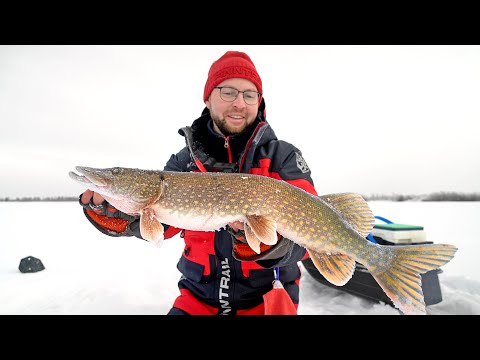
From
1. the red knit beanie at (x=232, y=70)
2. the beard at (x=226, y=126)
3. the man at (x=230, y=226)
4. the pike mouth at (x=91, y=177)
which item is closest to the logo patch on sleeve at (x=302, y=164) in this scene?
the man at (x=230, y=226)

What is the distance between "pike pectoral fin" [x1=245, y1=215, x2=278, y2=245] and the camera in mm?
1729

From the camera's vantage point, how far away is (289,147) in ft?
8.20

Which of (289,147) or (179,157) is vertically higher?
(289,147)

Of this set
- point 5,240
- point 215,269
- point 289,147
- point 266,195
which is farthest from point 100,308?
point 5,240

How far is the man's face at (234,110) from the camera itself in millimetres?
2451

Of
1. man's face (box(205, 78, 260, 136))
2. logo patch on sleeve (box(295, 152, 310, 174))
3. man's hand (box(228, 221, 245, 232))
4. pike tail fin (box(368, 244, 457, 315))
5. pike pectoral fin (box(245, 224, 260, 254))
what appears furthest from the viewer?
man's face (box(205, 78, 260, 136))

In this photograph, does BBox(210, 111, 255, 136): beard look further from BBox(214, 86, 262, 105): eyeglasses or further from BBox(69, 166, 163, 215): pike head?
BBox(69, 166, 163, 215): pike head

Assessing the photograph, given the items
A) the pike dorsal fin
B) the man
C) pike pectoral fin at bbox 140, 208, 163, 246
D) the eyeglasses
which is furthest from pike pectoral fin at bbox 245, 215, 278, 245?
the eyeglasses

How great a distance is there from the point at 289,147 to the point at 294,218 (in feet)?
2.98

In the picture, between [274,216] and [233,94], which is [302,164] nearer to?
[274,216]

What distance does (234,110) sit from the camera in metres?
2.45

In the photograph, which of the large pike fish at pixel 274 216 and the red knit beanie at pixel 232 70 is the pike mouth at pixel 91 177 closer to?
the large pike fish at pixel 274 216

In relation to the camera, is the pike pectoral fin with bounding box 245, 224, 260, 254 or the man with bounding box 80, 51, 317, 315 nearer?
the pike pectoral fin with bounding box 245, 224, 260, 254
